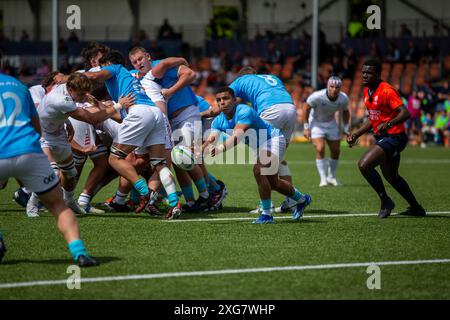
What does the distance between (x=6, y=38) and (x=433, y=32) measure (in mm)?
20957

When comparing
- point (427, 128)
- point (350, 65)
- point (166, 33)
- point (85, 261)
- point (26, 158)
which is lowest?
point (427, 128)

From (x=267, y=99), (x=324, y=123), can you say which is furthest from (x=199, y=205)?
(x=324, y=123)

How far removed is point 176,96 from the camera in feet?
39.6

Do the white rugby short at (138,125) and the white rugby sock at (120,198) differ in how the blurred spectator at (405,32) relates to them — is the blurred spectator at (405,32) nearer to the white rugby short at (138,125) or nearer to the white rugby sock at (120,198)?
the white rugby sock at (120,198)

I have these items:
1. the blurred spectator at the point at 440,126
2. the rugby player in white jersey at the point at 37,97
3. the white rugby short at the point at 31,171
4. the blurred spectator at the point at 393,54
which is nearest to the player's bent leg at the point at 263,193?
the rugby player in white jersey at the point at 37,97

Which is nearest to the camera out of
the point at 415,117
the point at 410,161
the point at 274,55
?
the point at 410,161

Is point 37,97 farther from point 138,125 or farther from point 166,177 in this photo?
point 166,177

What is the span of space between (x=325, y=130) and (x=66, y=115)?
26.1 ft

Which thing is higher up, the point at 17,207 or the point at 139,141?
the point at 139,141

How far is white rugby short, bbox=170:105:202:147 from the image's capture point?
1208 centimetres

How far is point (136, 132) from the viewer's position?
10.6 m

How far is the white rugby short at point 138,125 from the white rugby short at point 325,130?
20.6ft
